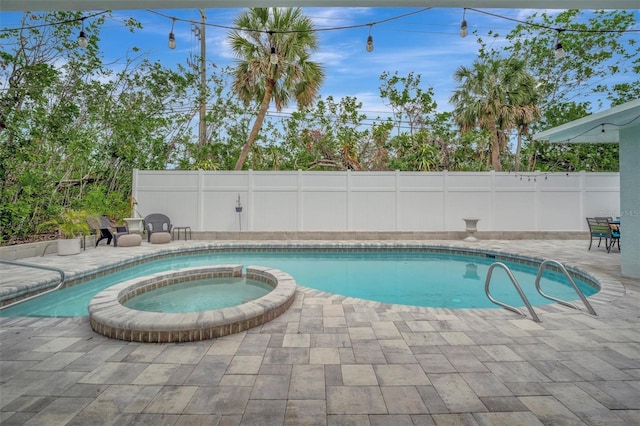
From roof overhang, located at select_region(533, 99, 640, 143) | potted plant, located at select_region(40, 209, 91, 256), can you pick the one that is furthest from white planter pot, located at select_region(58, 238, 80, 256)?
roof overhang, located at select_region(533, 99, 640, 143)

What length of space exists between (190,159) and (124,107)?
2930 mm

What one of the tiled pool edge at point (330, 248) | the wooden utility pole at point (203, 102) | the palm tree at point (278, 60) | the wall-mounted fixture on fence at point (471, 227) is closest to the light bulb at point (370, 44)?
the tiled pool edge at point (330, 248)

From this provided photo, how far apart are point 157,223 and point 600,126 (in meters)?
10.2

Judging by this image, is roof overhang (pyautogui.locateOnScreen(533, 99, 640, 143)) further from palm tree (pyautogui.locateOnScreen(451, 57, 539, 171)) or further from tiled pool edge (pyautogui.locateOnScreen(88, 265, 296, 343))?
palm tree (pyautogui.locateOnScreen(451, 57, 539, 171))

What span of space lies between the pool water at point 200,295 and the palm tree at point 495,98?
11165 mm

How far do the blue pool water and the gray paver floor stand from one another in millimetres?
1102

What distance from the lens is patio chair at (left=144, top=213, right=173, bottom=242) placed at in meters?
8.69

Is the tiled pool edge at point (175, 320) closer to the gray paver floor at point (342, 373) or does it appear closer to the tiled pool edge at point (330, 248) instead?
the gray paver floor at point (342, 373)

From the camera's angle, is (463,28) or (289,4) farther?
(463,28)

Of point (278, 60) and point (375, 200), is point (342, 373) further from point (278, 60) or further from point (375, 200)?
point (278, 60)

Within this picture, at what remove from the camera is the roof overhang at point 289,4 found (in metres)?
2.09

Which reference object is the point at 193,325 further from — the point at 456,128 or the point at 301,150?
the point at 456,128

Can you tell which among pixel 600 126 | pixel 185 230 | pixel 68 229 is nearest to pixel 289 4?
pixel 600 126

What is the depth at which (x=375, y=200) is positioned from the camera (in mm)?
9594
